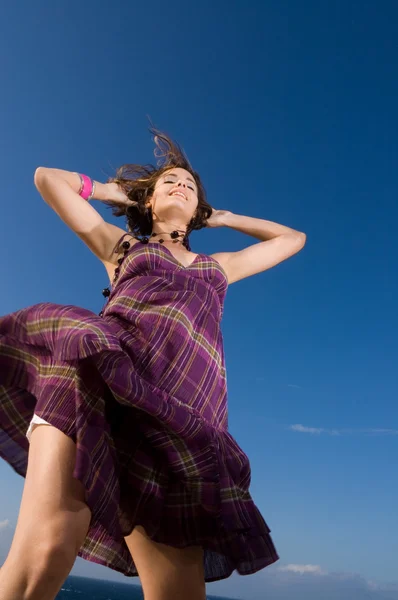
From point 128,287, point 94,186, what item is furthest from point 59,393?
point 94,186

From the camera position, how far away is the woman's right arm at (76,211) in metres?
3.43

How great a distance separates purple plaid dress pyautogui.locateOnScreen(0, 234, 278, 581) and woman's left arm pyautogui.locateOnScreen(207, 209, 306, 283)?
1.28 metres

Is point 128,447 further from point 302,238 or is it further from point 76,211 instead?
point 302,238

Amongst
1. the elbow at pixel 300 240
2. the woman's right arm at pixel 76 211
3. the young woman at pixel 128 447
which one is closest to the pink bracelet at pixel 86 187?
the woman's right arm at pixel 76 211

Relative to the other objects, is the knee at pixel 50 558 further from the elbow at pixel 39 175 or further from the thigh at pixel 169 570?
the elbow at pixel 39 175

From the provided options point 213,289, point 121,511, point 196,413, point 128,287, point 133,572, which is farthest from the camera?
point 213,289

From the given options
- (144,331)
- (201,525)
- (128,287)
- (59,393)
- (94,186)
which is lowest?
(201,525)

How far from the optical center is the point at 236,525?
88.4 inches

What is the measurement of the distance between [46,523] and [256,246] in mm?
2777

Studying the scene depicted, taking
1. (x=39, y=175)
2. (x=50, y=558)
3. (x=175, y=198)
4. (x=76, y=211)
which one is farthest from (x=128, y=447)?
(x=175, y=198)

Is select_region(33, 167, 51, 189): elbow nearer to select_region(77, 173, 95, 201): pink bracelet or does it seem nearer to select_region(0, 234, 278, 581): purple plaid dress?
select_region(77, 173, 95, 201): pink bracelet

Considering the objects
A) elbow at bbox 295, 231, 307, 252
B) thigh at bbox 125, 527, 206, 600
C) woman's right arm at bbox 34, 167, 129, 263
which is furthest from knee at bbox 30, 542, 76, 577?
elbow at bbox 295, 231, 307, 252

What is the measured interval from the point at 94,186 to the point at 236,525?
2.56m

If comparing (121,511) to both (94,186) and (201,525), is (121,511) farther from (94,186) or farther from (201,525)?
(94,186)
